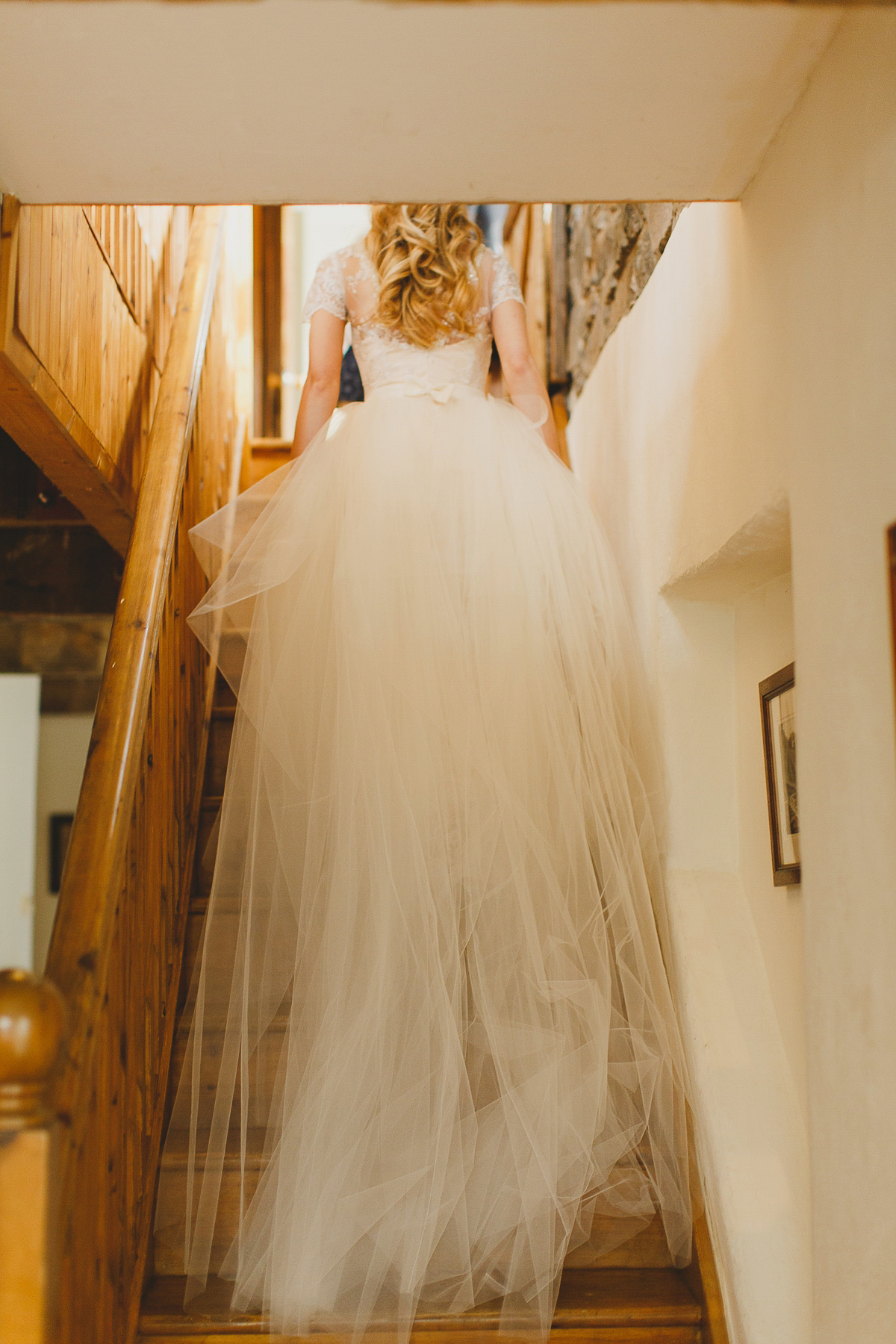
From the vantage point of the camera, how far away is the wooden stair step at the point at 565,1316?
1.46 meters

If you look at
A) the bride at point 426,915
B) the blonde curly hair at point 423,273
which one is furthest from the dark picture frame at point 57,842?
the blonde curly hair at point 423,273

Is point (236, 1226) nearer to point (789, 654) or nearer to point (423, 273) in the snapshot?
point (789, 654)

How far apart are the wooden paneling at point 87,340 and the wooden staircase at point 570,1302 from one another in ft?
4.18

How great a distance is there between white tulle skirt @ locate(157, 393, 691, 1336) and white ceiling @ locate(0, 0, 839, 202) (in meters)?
0.72

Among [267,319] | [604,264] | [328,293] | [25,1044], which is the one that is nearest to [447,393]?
[328,293]

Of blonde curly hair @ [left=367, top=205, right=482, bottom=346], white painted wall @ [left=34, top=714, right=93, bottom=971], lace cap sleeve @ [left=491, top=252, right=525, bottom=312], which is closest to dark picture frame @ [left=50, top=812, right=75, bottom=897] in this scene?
white painted wall @ [left=34, top=714, right=93, bottom=971]

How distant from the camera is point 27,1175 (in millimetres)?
1003

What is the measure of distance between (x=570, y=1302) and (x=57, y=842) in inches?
138

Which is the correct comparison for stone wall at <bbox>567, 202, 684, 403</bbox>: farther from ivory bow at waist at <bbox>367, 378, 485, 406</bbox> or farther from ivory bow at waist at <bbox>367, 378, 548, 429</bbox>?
ivory bow at waist at <bbox>367, 378, 485, 406</bbox>

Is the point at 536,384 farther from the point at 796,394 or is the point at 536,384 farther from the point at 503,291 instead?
the point at 796,394

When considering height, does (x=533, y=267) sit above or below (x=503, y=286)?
above

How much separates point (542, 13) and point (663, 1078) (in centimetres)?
156

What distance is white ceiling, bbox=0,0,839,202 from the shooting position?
1.16 metres

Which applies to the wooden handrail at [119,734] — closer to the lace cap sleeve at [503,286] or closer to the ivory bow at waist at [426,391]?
the ivory bow at waist at [426,391]
